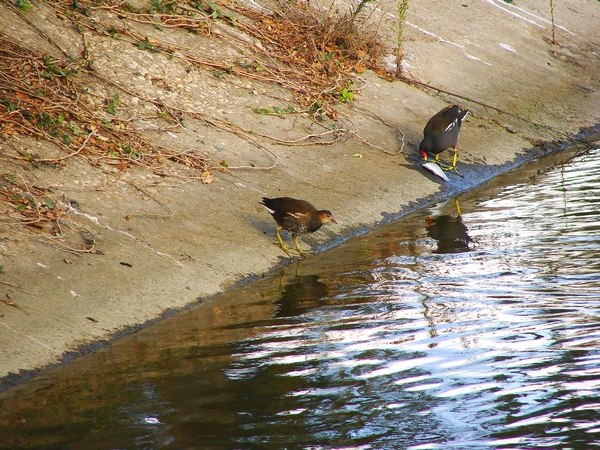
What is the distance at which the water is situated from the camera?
4754 millimetres

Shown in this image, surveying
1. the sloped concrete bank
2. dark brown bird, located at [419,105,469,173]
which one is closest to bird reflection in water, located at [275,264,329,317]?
the sloped concrete bank

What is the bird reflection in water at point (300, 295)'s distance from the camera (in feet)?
23.7

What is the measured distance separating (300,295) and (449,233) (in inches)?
108

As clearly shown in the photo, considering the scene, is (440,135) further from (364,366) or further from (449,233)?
(364,366)

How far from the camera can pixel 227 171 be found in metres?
10.3

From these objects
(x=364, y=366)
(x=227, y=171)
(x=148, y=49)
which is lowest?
(x=364, y=366)

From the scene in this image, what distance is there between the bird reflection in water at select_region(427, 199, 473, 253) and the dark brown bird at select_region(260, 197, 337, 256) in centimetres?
143

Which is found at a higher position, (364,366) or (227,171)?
(227,171)

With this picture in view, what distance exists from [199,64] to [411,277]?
6.61 m

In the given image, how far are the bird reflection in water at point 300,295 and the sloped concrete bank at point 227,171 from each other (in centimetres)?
52

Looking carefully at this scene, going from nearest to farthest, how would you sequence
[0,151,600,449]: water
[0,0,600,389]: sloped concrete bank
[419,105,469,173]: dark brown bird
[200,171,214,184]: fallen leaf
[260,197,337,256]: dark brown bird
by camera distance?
[0,151,600,449]: water → [0,0,600,389]: sloped concrete bank → [260,197,337,256]: dark brown bird → [200,171,214,184]: fallen leaf → [419,105,469,173]: dark brown bird

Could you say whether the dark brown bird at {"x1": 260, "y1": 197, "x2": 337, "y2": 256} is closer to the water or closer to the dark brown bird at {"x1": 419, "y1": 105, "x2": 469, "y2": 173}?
the water

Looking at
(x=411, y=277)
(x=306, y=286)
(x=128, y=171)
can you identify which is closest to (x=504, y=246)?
(x=411, y=277)

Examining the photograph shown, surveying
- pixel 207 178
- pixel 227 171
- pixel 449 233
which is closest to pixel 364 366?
pixel 449 233
